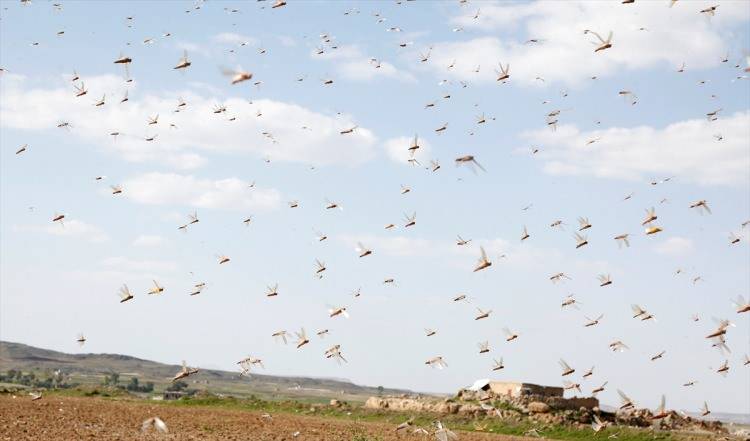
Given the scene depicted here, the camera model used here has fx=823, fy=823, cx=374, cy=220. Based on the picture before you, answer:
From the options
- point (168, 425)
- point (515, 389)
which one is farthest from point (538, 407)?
point (168, 425)

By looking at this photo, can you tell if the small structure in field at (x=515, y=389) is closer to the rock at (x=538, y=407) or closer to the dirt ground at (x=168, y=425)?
the rock at (x=538, y=407)

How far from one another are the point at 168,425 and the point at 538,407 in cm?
2499

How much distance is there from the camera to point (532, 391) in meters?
62.1

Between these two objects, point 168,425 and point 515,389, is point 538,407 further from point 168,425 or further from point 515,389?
point 168,425

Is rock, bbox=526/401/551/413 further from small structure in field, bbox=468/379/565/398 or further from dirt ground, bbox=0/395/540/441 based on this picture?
dirt ground, bbox=0/395/540/441

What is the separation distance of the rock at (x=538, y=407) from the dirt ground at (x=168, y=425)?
7885mm

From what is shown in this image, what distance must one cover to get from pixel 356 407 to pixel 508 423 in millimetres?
16640

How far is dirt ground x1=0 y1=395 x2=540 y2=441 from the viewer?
4056 cm

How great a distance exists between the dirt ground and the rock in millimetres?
7885

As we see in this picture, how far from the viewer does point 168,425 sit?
4756 centimetres

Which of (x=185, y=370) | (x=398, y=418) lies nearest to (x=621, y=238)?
(x=185, y=370)

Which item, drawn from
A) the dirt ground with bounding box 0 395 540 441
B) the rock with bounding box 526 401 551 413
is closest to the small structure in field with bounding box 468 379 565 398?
the rock with bounding box 526 401 551 413

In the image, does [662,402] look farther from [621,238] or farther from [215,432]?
[215,432]

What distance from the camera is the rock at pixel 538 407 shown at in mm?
56572
